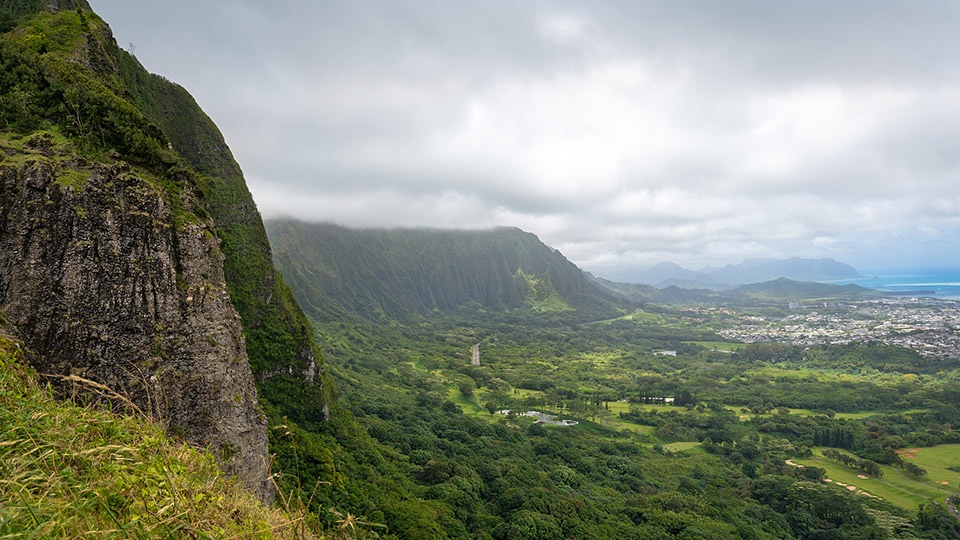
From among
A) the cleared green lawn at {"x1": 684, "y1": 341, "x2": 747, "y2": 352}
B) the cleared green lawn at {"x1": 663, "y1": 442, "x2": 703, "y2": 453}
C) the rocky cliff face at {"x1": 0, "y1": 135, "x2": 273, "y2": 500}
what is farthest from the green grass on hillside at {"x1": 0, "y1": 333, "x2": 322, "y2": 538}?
the cleared green lawn at {"x1": 684, "y1": 341, "x2": 747, "y2": 352}

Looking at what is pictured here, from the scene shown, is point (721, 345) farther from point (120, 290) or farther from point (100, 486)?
point (100, 486)

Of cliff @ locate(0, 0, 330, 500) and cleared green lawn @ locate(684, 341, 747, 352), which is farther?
cleared green lawn @ locate(684, 341, 747, 352)

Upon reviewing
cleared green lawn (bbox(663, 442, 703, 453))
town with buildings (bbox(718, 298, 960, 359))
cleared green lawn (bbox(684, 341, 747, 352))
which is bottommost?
cleared green lawn (bbox(663, 442, 703, 453))

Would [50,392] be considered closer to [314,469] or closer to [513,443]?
[314,469]

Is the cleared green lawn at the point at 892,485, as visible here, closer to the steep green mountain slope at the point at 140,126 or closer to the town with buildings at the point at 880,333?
the steep green mountain slope at the point at 140,126

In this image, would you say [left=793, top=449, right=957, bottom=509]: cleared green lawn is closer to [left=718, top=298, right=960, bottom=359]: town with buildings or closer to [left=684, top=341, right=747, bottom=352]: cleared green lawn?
[left=718, top=298, right=960, bottom=359]: town with buildings

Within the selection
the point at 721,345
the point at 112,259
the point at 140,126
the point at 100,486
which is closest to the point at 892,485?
the point at 100,486

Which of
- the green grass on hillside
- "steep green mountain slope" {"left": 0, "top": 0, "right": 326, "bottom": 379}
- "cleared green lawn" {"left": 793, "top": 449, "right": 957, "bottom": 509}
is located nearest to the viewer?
the green grass on hillside

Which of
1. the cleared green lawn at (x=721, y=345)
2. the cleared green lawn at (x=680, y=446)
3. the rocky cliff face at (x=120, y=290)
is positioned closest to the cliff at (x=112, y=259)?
the rocky cliff face at (x=120, y=290)
